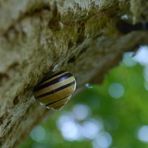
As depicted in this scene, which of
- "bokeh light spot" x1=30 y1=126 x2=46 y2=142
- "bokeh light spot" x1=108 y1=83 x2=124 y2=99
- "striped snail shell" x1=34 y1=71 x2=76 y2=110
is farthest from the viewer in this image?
"bokeh light spot" x1=30 y1=126 x2=46 y2=142

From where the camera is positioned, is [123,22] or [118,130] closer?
[123,22]

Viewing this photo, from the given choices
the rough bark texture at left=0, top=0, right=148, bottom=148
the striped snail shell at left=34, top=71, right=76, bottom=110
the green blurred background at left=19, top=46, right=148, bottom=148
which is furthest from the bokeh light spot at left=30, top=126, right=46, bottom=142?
the striped snail shell at left=34, top=71, right=76, bottom=110

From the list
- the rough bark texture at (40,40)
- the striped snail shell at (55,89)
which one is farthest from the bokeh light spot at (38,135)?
the striped snail shell at (55,89)

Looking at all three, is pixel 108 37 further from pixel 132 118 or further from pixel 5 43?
pixel 132 118

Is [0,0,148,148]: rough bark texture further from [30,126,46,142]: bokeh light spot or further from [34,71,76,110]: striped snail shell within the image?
[30,126,46,142]: bokeh light spot

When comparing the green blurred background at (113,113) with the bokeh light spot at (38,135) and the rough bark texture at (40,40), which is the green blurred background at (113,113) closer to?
the bokeh light spot at (38,135)

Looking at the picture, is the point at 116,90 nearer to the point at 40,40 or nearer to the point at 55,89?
the point at 55,89

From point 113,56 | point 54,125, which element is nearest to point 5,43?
point 113,56

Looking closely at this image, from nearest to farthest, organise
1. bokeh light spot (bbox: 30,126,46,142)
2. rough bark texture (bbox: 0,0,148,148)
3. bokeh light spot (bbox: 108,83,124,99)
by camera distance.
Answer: rough bark texture (bbox: 0,0,148,148)
bokeh light spot (bbox: 108,83,124,99)
bokeh light spot (bbox: 30,126,46,142)
